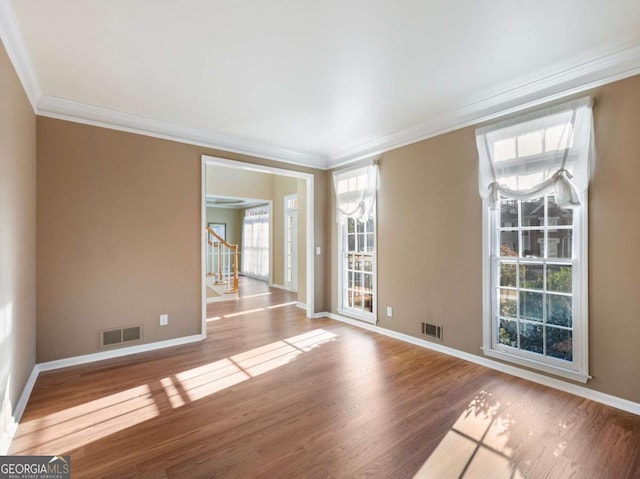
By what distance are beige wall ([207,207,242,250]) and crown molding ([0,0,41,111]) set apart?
868 cm

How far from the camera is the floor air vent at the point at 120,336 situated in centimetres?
352

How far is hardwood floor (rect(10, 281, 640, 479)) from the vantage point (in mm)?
1871

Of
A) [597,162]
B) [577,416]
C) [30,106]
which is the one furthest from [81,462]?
[597,162]

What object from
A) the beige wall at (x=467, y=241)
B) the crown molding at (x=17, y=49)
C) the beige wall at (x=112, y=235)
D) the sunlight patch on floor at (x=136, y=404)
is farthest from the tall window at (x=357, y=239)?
the crown molding at (x=17, y=49)

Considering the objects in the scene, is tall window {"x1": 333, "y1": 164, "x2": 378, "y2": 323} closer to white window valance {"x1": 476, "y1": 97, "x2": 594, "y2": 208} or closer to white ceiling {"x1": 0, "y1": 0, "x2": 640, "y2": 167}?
white ceiling {"x1": 0, "y1": 0, "x2": 640, "y2": 167}

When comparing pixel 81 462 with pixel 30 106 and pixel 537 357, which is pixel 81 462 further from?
pixel 537 357

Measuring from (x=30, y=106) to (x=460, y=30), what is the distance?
379 centimetres

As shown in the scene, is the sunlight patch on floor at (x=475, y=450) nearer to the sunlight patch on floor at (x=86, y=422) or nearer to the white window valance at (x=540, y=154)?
the white window valance at (x=540, y=154)

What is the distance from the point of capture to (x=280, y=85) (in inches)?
116

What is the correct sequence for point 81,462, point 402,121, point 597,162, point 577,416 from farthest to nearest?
1. point 402,121
2. point 597,162
3. point 577,416
4. point 81,462

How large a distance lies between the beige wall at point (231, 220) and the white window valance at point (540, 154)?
9.93 meters

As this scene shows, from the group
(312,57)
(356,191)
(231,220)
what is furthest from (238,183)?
(312,57)

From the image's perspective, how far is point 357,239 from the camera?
16.6ft

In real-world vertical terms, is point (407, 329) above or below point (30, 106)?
below
